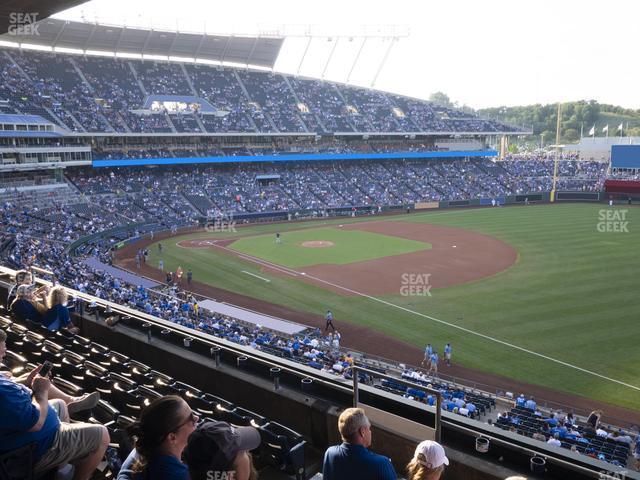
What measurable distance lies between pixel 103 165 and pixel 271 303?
35.3 m

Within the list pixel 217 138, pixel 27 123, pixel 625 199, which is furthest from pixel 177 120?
pixel 625 199

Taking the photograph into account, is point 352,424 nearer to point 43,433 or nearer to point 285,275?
point 43,433

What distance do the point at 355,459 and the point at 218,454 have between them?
1.00 metres

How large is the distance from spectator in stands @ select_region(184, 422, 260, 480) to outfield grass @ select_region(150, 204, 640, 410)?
54.3 ft

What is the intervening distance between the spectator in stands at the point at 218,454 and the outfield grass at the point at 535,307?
16.5 metres

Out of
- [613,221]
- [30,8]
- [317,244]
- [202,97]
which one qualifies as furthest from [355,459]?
[202,97]

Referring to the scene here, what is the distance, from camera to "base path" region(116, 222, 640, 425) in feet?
52.3

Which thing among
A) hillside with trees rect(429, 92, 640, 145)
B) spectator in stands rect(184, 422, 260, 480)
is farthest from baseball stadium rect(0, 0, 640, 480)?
hillside with trees rect(429, 92, 640, 145)

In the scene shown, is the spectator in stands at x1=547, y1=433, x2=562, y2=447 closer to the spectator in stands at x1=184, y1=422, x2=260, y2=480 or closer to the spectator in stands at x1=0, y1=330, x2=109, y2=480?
the spectator in stands at x1=184, y1=422, x2=260, y2=480

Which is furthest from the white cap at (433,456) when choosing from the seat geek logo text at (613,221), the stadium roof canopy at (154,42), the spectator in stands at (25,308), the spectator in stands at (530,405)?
the stadium roof canopy at (154,42)

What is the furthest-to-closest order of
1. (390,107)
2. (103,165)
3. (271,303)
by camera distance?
(390,107) → (103,165) → (271,303)

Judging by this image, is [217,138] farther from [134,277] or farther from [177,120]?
[134,277]

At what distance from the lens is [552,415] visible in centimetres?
1415

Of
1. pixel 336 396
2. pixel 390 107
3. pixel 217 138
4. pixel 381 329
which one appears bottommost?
pixel 381 329
